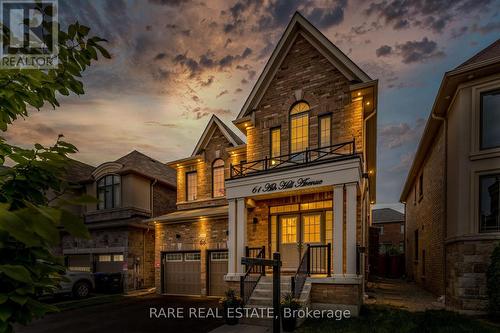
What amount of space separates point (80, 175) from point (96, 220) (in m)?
5.37

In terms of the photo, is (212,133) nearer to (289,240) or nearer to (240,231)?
(240,231)

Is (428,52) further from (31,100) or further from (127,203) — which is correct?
(31,100)

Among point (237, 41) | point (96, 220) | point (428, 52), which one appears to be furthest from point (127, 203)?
point (428, 52)

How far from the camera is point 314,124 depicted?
532 inches

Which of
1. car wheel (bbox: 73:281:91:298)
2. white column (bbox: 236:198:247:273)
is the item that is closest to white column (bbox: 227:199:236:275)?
white column (bbox: 236:198:247:273)

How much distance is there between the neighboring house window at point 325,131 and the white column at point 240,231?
4.28 metres

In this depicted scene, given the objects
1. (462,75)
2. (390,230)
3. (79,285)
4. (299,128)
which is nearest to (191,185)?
(79,285)

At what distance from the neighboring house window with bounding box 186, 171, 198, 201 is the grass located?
11.8 metres

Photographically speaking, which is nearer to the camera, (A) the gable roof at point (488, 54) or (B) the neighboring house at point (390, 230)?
(A) the gable roof at point (488, 54)

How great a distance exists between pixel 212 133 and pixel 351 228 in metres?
11.1

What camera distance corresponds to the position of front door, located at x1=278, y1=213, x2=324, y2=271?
525 inches

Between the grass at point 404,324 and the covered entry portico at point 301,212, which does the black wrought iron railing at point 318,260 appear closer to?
the covered entry portico at point 301,212

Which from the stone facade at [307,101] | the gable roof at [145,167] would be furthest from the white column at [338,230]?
the gable roof at [145,167]

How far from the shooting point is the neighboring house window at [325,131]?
1326cm
